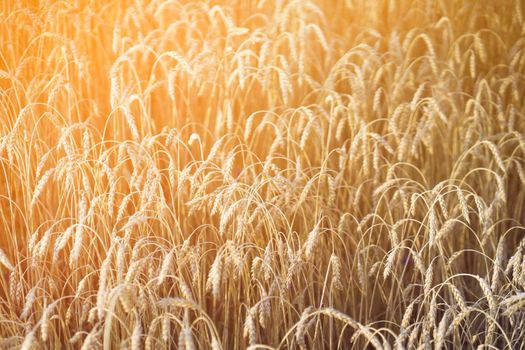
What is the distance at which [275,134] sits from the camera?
1.19 m

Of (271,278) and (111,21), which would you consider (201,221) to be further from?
(111,21)

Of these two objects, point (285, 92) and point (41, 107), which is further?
point (41, 107)

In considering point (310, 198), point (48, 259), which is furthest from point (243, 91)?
point (48, 259)

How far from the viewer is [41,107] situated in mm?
1198

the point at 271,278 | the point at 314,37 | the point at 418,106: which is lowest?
the point at 271,278

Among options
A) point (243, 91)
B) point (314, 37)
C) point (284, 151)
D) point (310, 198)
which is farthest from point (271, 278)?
point (314, 37)

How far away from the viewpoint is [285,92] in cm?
106

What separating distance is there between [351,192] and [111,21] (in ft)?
2.00

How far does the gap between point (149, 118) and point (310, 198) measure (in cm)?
36

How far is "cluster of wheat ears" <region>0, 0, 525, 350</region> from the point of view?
110 cm

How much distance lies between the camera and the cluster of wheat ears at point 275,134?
1.10m

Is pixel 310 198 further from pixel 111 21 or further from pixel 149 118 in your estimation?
pixel 111 21

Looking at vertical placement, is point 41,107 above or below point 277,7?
below

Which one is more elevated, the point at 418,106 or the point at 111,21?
the point at 111,21
